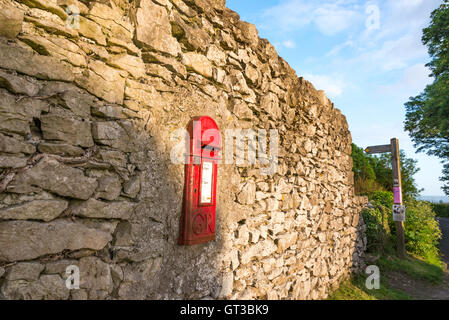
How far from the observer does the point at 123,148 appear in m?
1.41

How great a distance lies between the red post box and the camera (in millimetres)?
1674

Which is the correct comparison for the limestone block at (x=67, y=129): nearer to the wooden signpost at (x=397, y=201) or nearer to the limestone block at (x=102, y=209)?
the limestone block at (x=102, y=209)

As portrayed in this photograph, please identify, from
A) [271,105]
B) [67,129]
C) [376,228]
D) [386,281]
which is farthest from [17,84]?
[376,228]

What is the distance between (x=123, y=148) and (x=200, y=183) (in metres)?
0.57

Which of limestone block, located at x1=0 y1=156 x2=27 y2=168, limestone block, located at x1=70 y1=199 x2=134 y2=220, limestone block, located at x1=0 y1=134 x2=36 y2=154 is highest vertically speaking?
limestone block, located at x1=0 y1=134 x2=36 y2=154

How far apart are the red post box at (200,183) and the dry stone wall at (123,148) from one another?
0.07 meters

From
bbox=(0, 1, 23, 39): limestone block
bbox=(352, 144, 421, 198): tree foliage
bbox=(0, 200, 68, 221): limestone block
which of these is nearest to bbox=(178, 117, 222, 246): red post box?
bbox=(0, 200, 68, 221): limestone block

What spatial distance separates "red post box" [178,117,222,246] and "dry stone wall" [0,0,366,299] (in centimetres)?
7

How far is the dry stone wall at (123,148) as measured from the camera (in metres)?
1.09

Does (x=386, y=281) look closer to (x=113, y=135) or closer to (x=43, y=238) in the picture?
(x=113, y=135)

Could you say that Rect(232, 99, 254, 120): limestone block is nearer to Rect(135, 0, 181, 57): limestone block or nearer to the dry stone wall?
the dry stone wall

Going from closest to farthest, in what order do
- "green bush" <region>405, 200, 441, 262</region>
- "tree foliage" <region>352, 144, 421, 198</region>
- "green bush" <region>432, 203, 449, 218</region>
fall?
"green bush" <region>405, 200, 441, 262</region> → "tree foliage" <region>352, 144, 421, 198</region> → "green bush" <region>432, 203, 449, 218</region>
